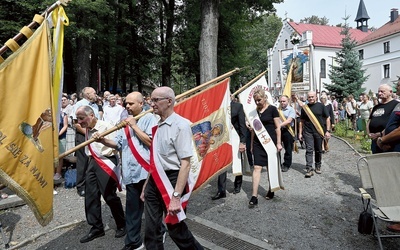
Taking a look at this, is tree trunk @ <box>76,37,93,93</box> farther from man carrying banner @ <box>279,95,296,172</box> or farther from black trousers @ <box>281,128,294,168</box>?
black trousers @ <box>281,128,294,168</box>

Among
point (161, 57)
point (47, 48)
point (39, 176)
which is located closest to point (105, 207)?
point (39, 176)

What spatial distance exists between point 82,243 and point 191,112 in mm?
2372

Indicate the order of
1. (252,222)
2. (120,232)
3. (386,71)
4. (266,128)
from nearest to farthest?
(120,232) → (252,222) → (266,128) → (386,71)

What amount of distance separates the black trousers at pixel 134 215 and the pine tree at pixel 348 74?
1084 inches

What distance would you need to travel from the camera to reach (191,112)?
4.82 m

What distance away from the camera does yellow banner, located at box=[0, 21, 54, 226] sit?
2.99 meters

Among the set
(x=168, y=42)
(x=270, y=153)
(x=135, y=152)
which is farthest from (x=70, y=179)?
(x=168, y=42)

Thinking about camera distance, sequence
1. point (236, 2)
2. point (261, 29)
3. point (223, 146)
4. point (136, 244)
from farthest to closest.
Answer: point (261, 29), point (236, 2), point (223, 146), point (136, 244)

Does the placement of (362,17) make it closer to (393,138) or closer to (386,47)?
(386,47)

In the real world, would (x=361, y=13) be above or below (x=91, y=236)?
above

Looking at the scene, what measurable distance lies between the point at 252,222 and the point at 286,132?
164 inches

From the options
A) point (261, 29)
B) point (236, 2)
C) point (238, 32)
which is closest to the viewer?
point (236, 2)

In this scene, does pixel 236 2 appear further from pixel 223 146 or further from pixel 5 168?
pixel 5 168

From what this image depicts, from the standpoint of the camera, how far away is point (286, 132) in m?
8.76
